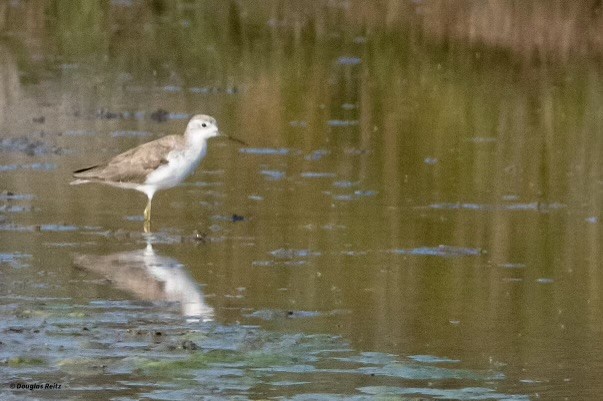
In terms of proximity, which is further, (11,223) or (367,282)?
(11,223)

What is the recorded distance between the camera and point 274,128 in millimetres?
18375

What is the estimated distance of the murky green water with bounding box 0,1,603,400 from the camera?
8.92m

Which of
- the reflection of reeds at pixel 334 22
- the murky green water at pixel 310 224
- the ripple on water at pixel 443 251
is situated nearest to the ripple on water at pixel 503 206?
the murky green water at pixel 310 224

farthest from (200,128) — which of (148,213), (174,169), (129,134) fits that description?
(129,134)

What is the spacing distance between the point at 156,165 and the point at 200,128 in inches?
21.4

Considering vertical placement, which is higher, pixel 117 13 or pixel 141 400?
pixel 117 13

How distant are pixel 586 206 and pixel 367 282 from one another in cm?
358

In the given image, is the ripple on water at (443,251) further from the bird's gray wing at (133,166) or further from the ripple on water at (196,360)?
the ripple on water at (196,360)

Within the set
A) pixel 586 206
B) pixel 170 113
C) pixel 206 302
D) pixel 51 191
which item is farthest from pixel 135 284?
pixel 170 113

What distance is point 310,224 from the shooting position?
13227 mm

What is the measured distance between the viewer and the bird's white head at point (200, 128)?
46.1ft

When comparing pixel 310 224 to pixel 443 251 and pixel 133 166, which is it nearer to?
pixel 443 251

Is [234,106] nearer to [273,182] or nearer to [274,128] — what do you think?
[274,128]

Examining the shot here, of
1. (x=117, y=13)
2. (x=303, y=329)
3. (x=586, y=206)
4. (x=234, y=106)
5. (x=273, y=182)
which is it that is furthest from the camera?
(x=117, y=13)
